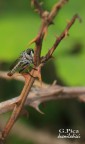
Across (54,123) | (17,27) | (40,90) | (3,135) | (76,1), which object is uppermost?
(76,1)

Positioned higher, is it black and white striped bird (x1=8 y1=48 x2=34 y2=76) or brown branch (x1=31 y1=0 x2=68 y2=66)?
black and white striped bird (x1=8 y1=48 x2=34 y2=76)

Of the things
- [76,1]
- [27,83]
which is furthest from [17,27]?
[27,83]

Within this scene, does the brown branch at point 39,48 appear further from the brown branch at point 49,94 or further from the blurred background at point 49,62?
the blurred background at point 49,62

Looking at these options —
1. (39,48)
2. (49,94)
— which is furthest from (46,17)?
(49,94)

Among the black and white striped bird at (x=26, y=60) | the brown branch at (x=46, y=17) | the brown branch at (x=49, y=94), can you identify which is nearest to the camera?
the brown branch at (x=46, y=17)

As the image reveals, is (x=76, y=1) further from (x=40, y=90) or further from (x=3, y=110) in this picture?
(x=3, y=110)

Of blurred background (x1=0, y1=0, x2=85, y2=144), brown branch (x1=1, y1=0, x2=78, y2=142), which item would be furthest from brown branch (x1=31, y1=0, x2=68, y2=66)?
blurred background (x1=0, y1=0, x2=85, y2=144)

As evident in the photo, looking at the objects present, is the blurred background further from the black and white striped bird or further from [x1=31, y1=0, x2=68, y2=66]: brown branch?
[x1=31, y1=0, x2=68, y2=66]: brown branch

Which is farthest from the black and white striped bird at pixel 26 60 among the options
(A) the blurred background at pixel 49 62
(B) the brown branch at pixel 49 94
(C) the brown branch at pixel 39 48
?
(A) the blurred background at pixel 49 62
